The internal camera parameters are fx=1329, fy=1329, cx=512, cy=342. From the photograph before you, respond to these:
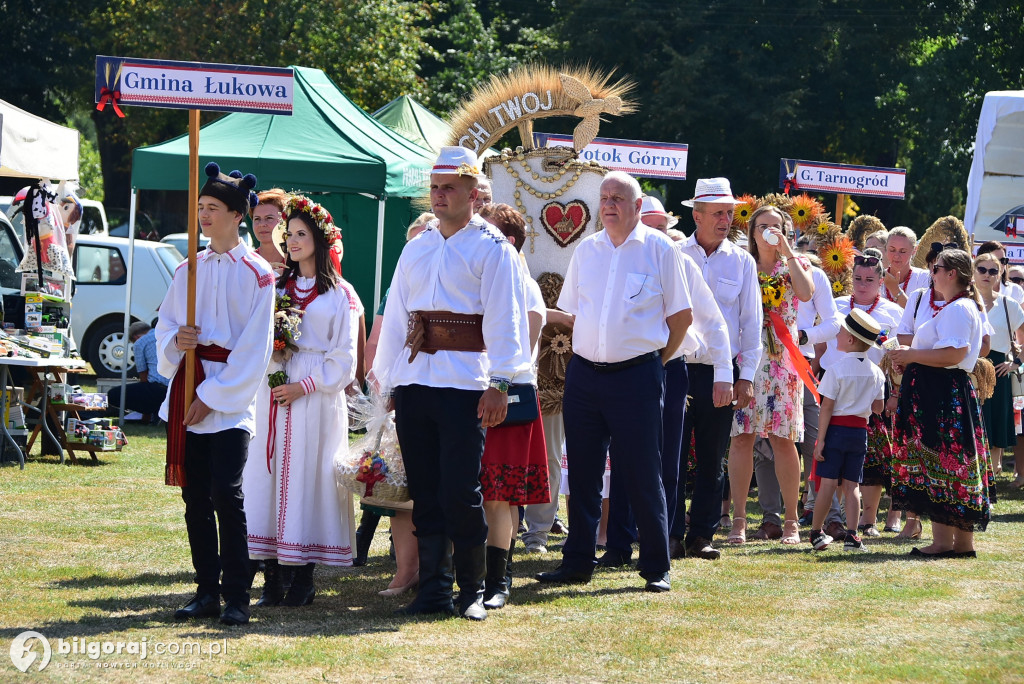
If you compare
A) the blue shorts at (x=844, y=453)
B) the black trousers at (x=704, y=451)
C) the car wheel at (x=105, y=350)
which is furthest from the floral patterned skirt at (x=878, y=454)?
the car wheel at (x=105, y=350)

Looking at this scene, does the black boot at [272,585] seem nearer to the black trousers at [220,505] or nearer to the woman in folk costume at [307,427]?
the woman in folk costume at [307,427]

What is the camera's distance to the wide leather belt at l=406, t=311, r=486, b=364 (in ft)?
18.7

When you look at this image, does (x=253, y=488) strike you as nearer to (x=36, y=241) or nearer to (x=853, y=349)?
(x=853, y=349)

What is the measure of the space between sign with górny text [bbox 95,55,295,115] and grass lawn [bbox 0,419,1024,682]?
7.89 ft

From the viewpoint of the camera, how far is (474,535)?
227 inches

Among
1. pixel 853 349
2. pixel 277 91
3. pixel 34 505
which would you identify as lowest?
pixel 34 505

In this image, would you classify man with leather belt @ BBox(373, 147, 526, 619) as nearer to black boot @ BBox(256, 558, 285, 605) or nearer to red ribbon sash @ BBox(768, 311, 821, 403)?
black boot @ BBox(256, 558, 285, 605)

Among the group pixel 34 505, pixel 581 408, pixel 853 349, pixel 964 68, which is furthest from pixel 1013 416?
pixel 964 68

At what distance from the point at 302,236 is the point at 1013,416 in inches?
301

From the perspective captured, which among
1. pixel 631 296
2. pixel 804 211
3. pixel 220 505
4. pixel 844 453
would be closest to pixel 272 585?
pixel 220 505

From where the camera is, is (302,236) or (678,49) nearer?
(302,236)

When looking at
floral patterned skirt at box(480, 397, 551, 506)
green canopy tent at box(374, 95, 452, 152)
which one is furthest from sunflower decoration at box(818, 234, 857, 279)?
green canopy tent at box(374, 95, 452, 152)

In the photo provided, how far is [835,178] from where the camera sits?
44.9 ft

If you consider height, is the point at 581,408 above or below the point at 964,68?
below
